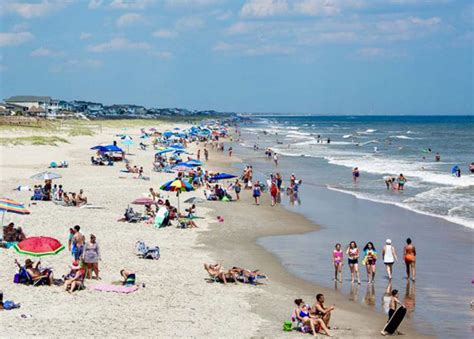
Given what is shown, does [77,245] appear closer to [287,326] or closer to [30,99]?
[287,326]

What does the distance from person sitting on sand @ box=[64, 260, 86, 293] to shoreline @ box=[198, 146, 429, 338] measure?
349cm

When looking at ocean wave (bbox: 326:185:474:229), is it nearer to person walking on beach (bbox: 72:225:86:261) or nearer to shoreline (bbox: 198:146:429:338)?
shoreline (bbox: 198:146:429:338)

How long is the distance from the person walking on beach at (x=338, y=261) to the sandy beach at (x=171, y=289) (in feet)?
2.47

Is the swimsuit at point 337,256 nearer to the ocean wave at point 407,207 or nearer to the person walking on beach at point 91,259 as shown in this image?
the person walking on beach at point 91,259

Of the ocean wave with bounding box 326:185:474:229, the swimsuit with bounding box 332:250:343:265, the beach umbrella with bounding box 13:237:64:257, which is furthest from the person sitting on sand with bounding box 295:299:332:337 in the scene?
the ocean wave with bounding box 326:185:474:229

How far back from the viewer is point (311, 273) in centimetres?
1647

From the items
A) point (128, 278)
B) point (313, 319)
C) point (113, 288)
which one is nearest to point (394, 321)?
point (313, 319)

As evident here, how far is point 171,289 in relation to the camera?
13945mm

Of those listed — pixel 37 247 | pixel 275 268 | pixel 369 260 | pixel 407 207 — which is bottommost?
pixel 275 268

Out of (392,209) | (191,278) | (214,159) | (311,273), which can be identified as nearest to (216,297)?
(191,278)

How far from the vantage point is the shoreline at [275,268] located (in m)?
12.4

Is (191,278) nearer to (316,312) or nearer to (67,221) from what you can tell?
(316,312)

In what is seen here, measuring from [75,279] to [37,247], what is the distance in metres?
1.00

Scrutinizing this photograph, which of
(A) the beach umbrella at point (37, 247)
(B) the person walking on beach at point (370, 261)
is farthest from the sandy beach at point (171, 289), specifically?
(B) the person walking on beach at point (370, 261)
